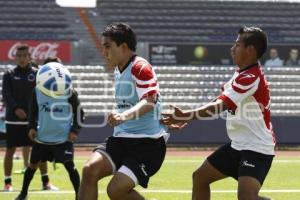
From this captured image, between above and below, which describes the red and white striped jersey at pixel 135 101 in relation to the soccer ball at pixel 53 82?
above

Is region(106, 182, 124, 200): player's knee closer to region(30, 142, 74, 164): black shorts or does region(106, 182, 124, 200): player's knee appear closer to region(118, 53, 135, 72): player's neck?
region(118, 53, 135, 72): player's neck

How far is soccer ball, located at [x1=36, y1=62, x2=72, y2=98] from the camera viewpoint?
423 inches

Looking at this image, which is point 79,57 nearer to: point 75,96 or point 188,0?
point 188,0

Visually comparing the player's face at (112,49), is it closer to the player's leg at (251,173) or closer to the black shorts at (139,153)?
the black shorts at (139,153)

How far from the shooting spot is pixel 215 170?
772 centimetres

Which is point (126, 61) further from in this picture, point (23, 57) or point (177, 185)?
point (177, 185)

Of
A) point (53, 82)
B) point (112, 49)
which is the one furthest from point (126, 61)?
point (53, 82)

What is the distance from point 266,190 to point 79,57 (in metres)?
20.1

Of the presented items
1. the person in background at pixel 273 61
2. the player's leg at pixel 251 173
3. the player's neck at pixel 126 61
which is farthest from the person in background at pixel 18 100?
the person in background at pixel 273 61

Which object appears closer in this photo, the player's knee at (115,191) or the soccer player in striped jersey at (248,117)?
the player's knee at (115,191)

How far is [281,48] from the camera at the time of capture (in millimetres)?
30531

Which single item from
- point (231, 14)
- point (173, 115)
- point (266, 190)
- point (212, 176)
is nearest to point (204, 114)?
point (173, 115)

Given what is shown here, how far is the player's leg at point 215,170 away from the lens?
7.68 meters

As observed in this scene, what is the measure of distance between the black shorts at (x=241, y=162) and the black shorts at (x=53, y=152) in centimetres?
342
